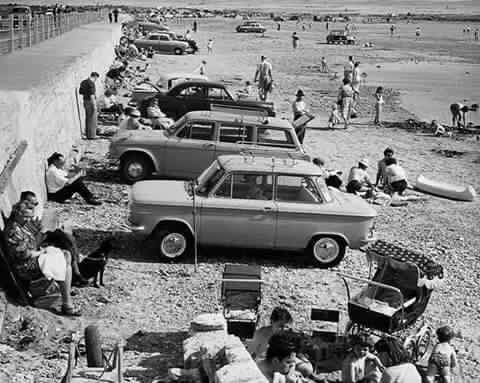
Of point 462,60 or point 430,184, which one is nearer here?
point 430,184

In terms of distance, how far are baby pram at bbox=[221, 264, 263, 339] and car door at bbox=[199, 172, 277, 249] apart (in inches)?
77.5

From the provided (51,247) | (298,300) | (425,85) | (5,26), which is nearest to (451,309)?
(298,300)

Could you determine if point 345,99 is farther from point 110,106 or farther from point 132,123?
point 132,123

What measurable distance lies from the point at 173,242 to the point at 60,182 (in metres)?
3.08

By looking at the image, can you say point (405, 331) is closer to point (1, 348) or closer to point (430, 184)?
point (1, 348)

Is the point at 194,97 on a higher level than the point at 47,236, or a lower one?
higher

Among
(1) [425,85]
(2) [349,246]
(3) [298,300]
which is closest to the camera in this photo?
(3) [298,300]

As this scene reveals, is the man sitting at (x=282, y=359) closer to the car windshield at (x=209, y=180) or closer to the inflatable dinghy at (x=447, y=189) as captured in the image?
the car windshield at (x=209, y=180)

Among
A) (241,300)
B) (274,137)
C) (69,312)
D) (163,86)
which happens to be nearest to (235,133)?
(274,137)

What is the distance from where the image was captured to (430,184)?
16.7 m

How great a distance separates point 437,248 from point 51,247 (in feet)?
22.1

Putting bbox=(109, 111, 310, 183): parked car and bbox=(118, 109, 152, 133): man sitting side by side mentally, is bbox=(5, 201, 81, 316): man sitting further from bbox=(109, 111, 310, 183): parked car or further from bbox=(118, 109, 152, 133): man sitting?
bbox=(118, 109, 152, 133): man sitting

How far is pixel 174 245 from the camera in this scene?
11.0 m

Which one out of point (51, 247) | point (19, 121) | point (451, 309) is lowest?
point (451, 309)
